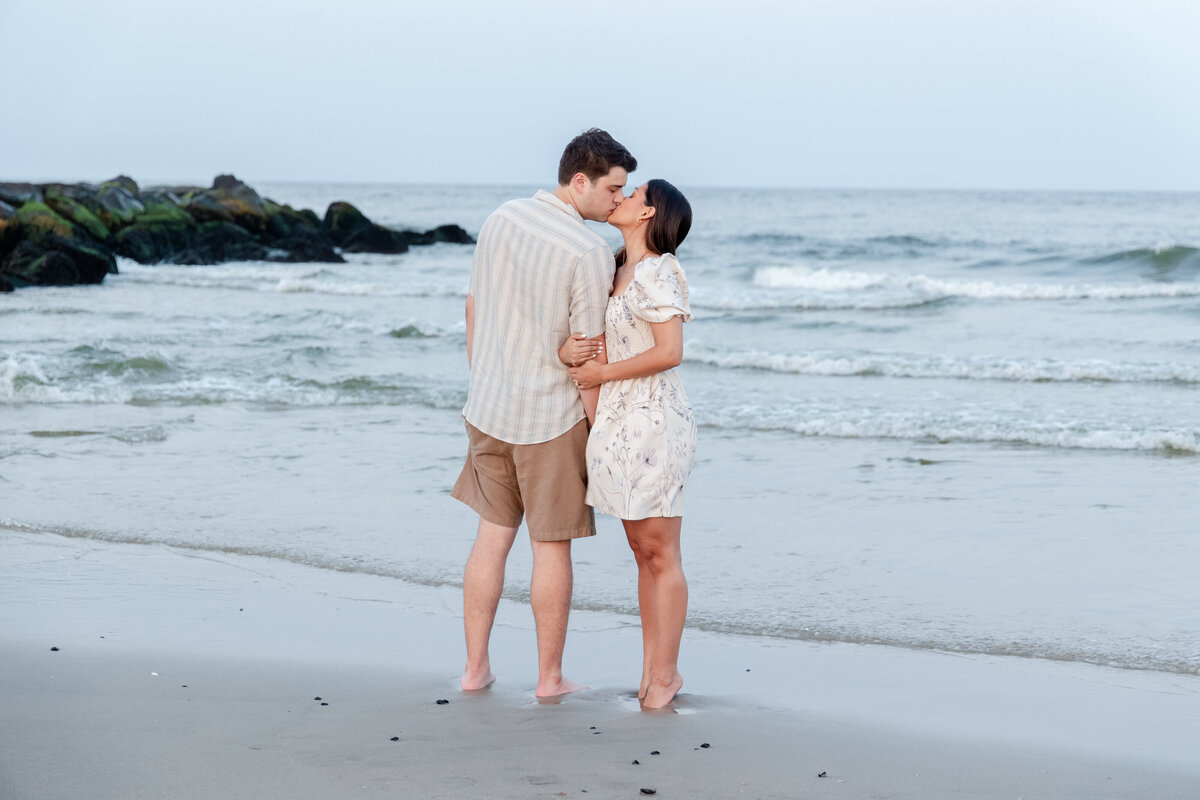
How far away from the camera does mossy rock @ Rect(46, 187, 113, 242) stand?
26.1 meters

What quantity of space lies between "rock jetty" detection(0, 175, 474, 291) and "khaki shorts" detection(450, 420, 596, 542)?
59.8 feet

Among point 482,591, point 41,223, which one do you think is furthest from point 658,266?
point 41,223

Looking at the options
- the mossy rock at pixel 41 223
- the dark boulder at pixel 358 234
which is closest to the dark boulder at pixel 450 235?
the dark boulder at pixel 358 234

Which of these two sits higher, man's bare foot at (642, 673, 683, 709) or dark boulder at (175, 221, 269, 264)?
dark boulder at (175, 221, 269, 264)

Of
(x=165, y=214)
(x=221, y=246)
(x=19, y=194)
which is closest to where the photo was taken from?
(x=19, y=194)

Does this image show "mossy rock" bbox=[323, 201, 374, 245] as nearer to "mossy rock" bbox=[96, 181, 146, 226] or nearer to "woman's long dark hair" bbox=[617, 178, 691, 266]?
"mossy rock" bbox=[96, 181, 146, 226]

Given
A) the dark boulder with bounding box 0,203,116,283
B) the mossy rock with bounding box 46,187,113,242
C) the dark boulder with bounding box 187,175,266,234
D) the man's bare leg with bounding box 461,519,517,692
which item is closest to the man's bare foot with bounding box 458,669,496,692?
the man's bare leg with bounding box 461,519,517,692

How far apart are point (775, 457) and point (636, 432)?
14.2ft

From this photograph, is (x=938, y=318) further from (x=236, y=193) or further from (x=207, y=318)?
(x=236, y=193)

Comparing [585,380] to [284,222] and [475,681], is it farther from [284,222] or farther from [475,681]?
[284,222]

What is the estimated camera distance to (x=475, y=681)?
366cm

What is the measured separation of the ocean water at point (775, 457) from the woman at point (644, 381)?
1230mm

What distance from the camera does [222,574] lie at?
16.5ft

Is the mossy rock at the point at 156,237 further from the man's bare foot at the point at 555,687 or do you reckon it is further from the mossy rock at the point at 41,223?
the man's bare foot at the point at 555,687
